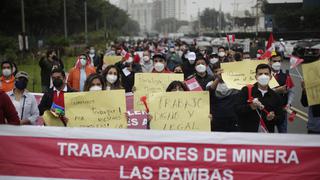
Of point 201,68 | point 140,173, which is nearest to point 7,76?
point 201,68

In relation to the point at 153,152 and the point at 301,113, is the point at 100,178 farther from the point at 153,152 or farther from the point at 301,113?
the point at 301,113

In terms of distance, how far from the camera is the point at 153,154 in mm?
4852

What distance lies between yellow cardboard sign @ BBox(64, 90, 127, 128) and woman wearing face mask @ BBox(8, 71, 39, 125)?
971 mm

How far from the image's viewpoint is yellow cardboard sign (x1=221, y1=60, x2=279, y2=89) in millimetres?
7215

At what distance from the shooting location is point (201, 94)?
18.9 feet

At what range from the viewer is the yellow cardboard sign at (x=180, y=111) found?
5695mm

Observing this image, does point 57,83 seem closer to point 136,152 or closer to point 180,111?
point 180,111

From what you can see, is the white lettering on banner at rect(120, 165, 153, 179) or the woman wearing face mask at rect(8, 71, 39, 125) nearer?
the white lettering on banner at rect(120, 165, 153, 179)

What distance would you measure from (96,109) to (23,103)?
1261mm

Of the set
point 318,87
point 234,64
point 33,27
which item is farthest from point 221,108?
point 33,27

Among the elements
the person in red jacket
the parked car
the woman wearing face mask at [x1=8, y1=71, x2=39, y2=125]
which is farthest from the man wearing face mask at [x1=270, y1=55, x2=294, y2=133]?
the parked car

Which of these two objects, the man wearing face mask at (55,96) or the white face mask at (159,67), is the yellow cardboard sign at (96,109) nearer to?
the man wearing face mask at (55,96)

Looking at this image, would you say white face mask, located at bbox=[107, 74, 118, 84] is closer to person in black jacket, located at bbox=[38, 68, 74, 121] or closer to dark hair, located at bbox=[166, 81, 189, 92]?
person in black jacket, located at bbox=[38, 68, 74, 121]

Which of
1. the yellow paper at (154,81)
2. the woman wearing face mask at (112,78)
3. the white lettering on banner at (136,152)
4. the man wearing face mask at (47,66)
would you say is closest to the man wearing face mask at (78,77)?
the yellow paper at (154,81)
